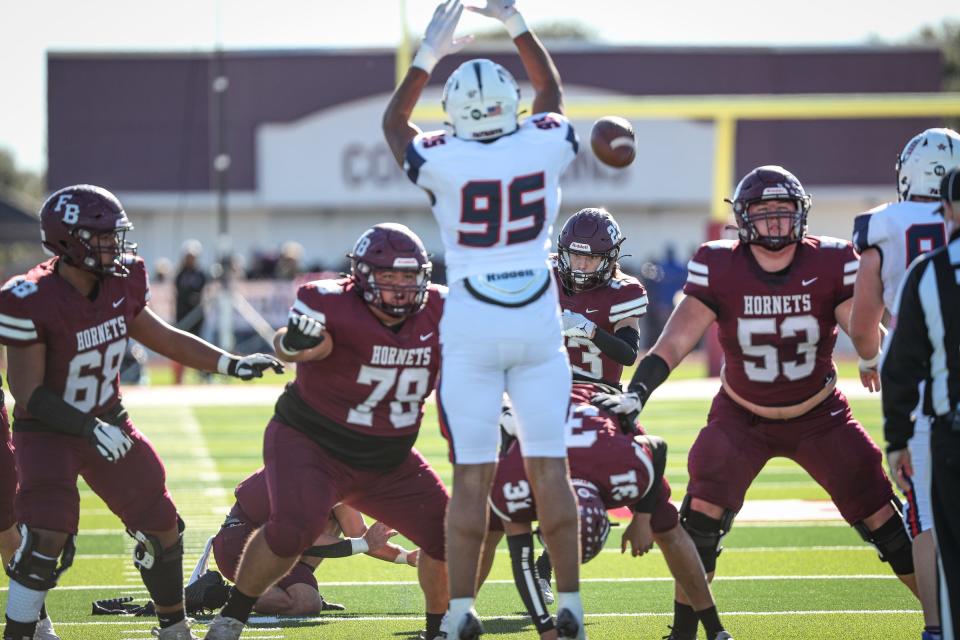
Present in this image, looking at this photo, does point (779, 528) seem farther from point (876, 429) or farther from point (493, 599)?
point (876, 429)

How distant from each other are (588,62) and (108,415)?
25085 millimetres

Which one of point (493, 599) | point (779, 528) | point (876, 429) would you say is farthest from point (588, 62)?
point (493, 599)

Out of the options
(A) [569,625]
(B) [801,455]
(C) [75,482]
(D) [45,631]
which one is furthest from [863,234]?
(D) [45,631]

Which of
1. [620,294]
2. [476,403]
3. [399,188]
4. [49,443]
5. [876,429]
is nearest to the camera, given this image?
[476,403]

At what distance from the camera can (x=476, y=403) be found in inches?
182

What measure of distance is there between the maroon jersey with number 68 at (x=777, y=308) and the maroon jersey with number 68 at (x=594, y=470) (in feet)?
2.40

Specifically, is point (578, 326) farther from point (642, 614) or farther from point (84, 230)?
point (84, 230)

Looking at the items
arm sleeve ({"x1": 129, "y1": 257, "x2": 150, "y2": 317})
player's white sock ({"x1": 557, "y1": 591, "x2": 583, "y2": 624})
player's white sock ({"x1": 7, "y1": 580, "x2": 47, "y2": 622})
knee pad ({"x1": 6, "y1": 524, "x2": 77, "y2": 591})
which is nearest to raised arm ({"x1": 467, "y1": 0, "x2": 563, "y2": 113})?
arm sleeve ({"x1": 129, "y1": 257, "x2": 150, "y2": 317})

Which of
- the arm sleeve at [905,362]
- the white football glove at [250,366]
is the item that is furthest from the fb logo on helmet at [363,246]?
the arm sleeve at [905,362]

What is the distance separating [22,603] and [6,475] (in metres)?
0.84

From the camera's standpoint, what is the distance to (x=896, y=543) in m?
5.30

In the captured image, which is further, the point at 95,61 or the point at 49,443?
the point at 95,61

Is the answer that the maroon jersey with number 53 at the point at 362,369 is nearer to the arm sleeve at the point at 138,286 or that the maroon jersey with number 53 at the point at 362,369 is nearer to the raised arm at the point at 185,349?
the raised arm at the point at 185,349

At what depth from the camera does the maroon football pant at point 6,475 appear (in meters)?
5.62
